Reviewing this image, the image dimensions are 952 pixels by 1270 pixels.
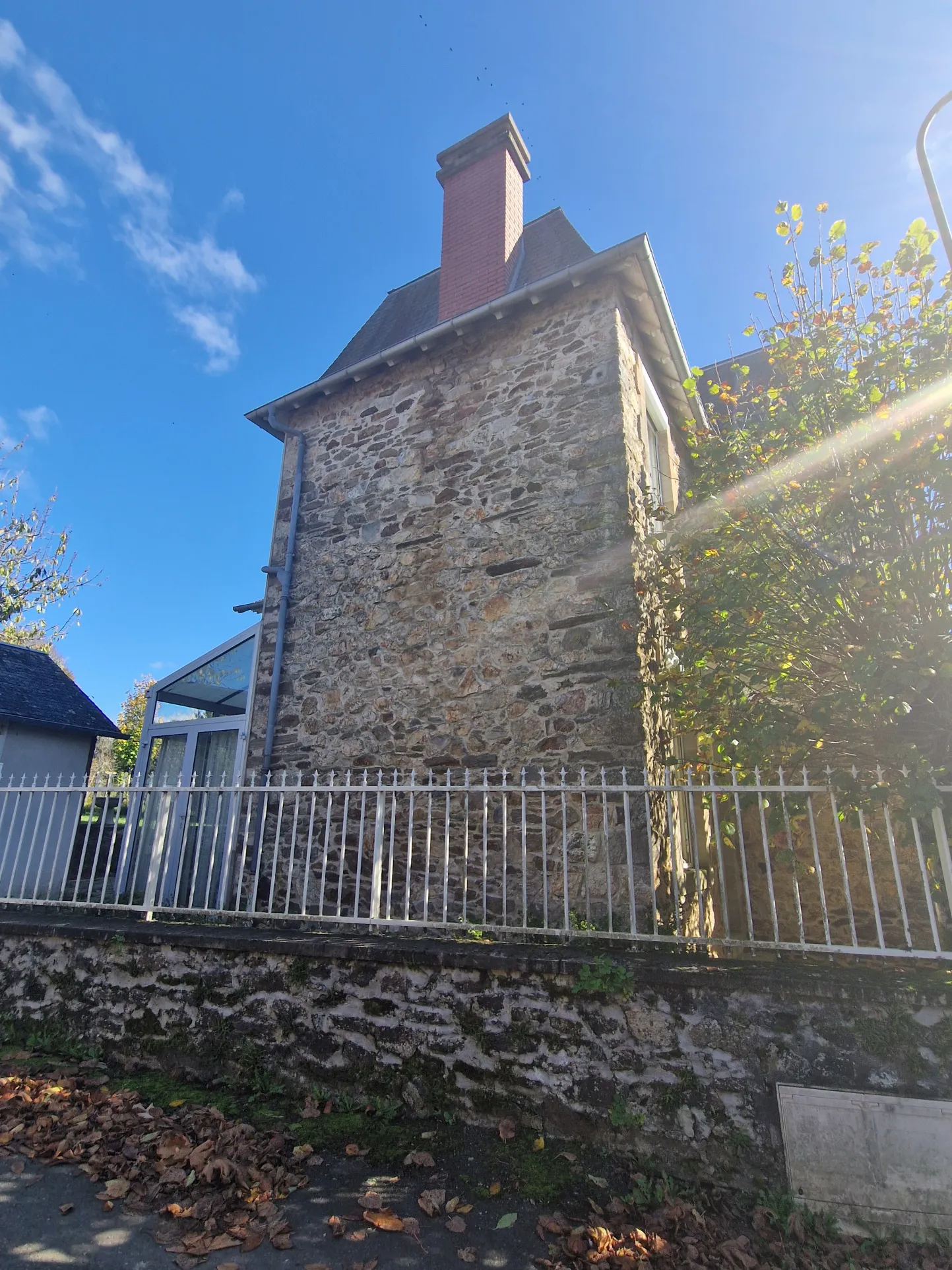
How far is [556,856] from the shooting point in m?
5.25

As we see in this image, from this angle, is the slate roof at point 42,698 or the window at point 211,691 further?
the slate roof at point 42,698

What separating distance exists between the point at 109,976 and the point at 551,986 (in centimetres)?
309

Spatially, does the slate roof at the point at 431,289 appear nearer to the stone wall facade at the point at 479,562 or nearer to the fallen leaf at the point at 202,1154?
the stone wall facade at the point at 479,562

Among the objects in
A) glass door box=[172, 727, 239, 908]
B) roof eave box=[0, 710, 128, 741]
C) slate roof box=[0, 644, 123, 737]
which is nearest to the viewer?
glass door box=[172, 727, 239, 908]

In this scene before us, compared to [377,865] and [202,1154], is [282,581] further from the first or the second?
[202,1154]

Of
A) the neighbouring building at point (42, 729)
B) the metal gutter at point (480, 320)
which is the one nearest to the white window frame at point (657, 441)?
the metal gutter at point (480, 320)

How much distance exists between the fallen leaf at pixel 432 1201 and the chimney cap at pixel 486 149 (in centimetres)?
987

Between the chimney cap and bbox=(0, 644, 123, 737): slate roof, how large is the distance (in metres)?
10.2

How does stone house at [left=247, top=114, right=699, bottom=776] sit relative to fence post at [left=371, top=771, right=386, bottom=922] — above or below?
above

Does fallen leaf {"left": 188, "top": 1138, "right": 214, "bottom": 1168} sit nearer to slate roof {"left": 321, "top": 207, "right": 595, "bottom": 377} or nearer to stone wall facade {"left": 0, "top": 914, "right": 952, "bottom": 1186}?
stone wall facade {"left": 0, "top": 914, "right": 952, "bottom": 1186}

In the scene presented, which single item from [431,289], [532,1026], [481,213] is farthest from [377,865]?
[431,289]

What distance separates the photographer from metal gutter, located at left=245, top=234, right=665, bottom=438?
619 centimetres

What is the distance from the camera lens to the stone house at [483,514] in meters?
5.76

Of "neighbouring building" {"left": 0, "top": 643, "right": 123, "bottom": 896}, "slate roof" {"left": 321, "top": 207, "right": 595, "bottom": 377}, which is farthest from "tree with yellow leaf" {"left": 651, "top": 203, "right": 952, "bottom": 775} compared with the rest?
"neighbouring building" {"left": 0, "top": 643, "right": 123, "bottom": 896}
